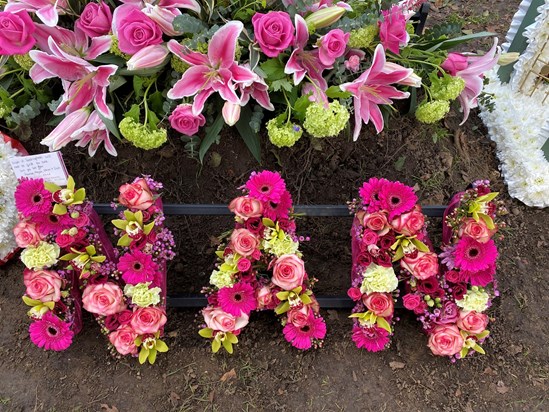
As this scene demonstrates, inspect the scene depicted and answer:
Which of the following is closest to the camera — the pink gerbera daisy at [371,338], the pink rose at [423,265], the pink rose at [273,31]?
the pink rose at [273,31]

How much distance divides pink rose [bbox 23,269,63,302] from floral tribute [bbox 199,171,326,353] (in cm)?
50

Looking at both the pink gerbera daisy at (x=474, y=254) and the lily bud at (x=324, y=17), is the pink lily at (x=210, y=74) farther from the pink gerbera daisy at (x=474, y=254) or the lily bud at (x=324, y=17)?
the pink gerbera daisy at (x=474, y=254)

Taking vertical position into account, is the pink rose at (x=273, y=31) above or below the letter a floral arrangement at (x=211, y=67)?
above

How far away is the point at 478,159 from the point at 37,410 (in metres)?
2.19

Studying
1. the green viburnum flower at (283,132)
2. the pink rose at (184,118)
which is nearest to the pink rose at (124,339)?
the pink rose at (184,118)

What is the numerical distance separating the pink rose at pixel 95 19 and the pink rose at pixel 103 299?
33.8 inches

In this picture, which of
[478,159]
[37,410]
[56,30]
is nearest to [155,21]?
[56,30]

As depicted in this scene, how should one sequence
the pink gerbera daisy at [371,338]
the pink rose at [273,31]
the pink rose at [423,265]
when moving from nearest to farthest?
the pink rose at [273,31]
the pink rose at [423,265]
the pink gerbera daisy at [371,338]

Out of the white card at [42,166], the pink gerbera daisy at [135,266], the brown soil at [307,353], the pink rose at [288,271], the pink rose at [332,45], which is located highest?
the pink rose at [332,45]

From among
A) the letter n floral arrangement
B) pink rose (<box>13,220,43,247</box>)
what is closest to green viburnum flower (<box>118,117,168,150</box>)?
the letter n floral arrangement

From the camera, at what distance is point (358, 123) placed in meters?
1.81

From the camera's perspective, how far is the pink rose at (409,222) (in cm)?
168

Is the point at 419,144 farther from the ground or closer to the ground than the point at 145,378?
farther from the ground

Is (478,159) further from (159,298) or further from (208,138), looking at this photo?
(159,298)
